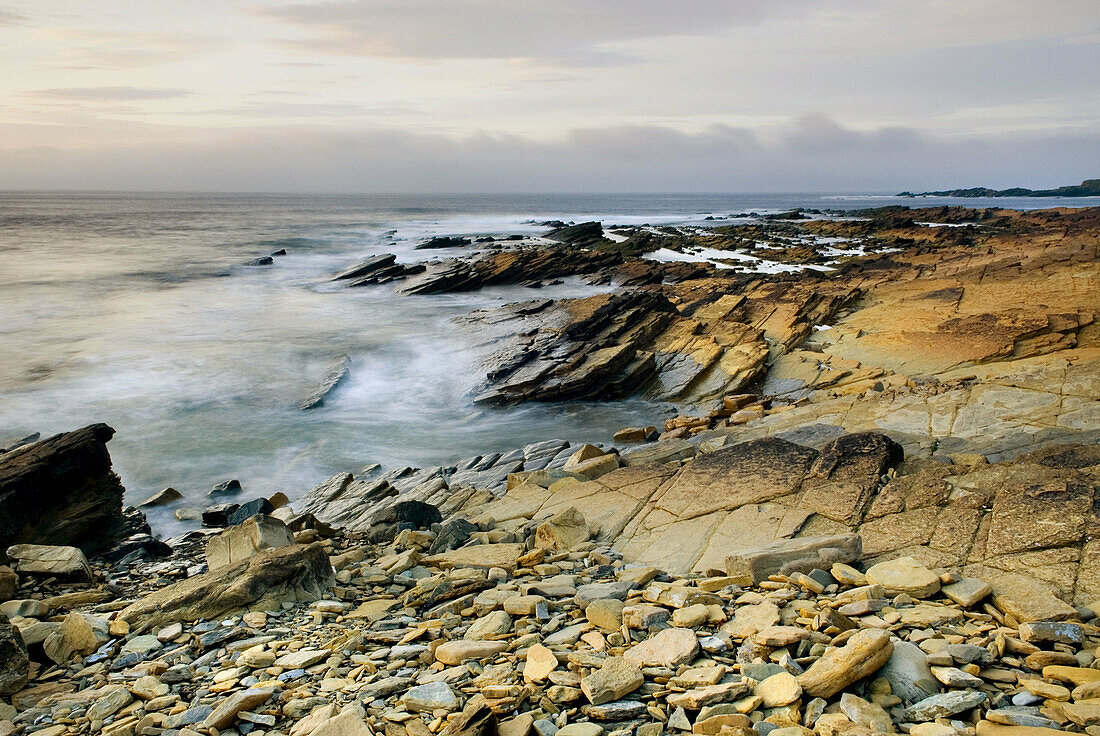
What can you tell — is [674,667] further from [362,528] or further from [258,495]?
[258,495]

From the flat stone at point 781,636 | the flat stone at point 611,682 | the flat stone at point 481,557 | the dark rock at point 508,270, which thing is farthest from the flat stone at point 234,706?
the dark rock at point 508,270

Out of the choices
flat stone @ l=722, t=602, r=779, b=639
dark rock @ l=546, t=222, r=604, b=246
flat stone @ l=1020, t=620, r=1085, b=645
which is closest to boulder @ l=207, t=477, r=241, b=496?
flat stone @ l=722, t=602, r=779, b=639

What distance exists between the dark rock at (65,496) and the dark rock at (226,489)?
177cm

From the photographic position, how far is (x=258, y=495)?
Result: 12203 millimetres

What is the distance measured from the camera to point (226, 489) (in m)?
12.1

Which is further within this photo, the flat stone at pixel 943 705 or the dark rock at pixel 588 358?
the dark rock at pixel 588 358

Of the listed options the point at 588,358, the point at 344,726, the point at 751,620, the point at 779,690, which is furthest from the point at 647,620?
the point at 588,358

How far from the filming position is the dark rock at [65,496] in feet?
27.8

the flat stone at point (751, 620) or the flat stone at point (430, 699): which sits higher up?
the flat stone at point (751, 620)

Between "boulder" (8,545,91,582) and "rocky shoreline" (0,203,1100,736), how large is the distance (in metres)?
0.03

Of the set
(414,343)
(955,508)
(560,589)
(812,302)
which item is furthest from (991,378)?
(414,343)

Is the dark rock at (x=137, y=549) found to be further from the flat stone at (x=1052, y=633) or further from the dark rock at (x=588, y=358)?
the flat stone at (x=1052, y=633)

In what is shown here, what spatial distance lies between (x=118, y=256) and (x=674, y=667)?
56621 mm

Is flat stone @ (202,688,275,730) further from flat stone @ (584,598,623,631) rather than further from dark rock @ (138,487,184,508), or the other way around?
dark rock @ (138,487,184,508)
